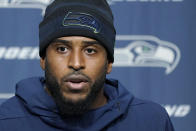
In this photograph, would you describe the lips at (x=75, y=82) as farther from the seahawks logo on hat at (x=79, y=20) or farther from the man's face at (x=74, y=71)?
the seahawks logo on hat at (x=79, y=20)

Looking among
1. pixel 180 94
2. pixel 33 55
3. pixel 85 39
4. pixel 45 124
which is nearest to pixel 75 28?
pixel 85 39

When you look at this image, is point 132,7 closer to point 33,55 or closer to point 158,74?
point 158,74

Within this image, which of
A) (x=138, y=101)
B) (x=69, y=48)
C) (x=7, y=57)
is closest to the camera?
(x=69, y=48)

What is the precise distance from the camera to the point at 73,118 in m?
1.13

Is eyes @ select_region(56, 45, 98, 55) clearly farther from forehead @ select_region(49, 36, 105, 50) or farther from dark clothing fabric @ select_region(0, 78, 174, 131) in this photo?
dark clothing fabric @ select_region(0, 78, 174, 131)

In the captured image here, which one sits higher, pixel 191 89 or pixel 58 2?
pixel 58 2

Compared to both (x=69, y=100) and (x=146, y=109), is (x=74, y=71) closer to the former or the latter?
(x=69, y=100)

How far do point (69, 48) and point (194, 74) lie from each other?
121cm

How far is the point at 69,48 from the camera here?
1.07m

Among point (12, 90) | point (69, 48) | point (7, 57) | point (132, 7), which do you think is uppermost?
point (69, 48)

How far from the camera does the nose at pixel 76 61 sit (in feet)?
3.39

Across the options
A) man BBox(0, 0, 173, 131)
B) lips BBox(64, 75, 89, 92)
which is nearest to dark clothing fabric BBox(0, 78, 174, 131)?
man BBox(0, 0, 173, 131)

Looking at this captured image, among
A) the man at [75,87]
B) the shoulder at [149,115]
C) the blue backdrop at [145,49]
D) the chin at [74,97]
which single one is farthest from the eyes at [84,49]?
the blue backdrop at [145,49]

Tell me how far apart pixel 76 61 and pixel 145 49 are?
1.15m
